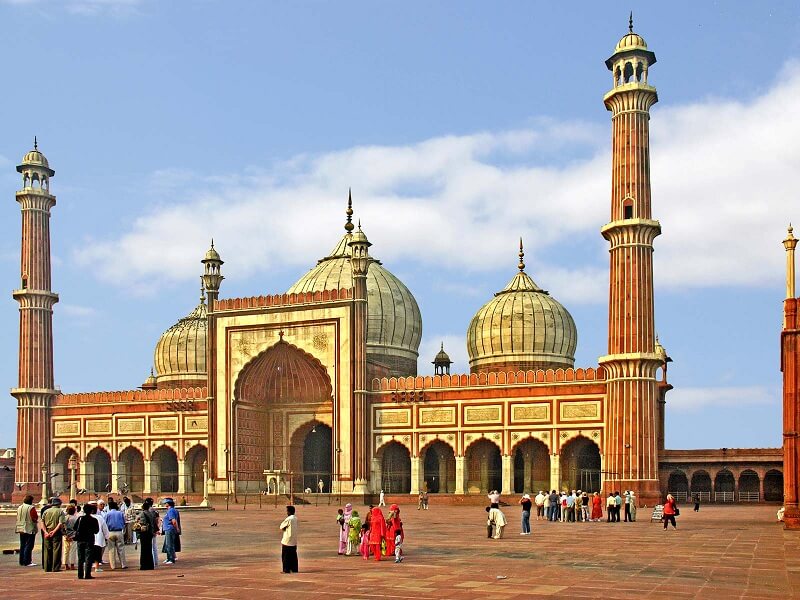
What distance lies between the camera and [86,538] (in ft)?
47.5

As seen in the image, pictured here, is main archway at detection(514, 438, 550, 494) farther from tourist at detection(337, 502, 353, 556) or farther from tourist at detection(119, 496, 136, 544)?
tourist at detection(119, 496, 136, 544)

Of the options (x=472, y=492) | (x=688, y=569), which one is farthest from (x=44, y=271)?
(x=688, y=569)

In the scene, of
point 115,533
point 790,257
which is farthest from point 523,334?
point 115,533

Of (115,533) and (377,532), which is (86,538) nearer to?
(115,533)

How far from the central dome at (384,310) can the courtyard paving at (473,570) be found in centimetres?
2705

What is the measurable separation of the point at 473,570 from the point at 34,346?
40.7 meters

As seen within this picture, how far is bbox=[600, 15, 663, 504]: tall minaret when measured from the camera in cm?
3766

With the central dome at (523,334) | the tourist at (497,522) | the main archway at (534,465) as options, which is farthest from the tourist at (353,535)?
the central dome at (523,334)

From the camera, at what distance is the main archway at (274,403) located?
153 ft

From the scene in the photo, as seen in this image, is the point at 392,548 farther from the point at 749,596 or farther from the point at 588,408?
the point at 588,408

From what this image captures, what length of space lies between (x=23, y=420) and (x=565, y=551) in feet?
129

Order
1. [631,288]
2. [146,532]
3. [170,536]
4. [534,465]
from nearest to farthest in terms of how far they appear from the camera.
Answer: [146,532] → [170,536] → [631,288] → [534,465]

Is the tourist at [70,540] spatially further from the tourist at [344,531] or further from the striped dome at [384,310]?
the striped dome at [384,310]

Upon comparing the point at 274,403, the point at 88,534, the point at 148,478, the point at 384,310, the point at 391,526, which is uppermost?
the point at 384,310
